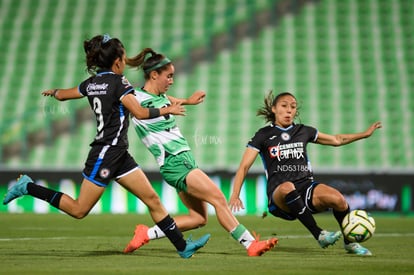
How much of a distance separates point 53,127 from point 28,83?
90.8 inches

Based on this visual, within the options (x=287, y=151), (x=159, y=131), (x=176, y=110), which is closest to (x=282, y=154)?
(x=287, y=151)

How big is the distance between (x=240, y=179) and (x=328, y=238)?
101 cm

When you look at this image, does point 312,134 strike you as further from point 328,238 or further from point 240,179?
point 328,238

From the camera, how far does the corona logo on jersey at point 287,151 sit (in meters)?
9.02

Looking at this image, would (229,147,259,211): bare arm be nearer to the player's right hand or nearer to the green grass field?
the green grass field

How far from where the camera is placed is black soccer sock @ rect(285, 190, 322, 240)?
8.47 meters

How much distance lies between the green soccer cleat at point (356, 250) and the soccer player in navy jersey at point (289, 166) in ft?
1.24

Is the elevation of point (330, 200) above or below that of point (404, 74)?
below

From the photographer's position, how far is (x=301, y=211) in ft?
27.9

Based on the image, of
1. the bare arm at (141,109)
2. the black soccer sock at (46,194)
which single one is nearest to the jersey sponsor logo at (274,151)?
the bare arm at (141,109)

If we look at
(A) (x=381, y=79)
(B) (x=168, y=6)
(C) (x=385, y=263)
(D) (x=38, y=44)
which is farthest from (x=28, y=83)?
(C) (x=385, y=263)

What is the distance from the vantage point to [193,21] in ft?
72.6

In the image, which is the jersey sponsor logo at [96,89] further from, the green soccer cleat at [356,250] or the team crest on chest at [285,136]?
the green soccer cleat at [356,250]

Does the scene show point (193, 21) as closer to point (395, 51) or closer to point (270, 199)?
point (395, 51)
